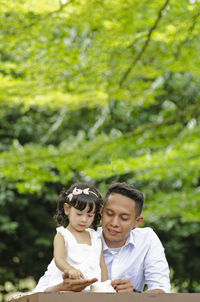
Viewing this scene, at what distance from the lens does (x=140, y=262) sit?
2689 mm

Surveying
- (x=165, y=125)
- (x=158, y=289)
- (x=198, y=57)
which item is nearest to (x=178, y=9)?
(x=198, y=57)

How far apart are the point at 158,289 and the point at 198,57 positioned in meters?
4.52

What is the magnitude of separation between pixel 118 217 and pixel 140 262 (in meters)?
0.26

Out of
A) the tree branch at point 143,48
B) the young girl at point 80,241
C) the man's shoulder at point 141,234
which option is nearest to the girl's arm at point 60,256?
the young girl at point 80,241

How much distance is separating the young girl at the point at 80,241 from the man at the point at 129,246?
0.07 m

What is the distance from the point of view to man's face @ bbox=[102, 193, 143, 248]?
2.58 metres

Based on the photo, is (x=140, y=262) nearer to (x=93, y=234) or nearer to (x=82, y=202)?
(x=93, y=234)

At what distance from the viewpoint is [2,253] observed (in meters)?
11.1

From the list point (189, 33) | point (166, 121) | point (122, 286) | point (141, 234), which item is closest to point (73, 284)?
point (122, 286)

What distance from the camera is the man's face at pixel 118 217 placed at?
8.46ft

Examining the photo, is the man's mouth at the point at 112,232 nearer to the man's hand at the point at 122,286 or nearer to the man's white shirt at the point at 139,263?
the man's white shirt at the point at 139,263

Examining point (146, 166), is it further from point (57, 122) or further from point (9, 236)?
point (9, 236)

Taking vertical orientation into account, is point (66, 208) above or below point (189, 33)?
below

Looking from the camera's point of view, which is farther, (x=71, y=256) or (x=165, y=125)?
(x=165, y=125)
